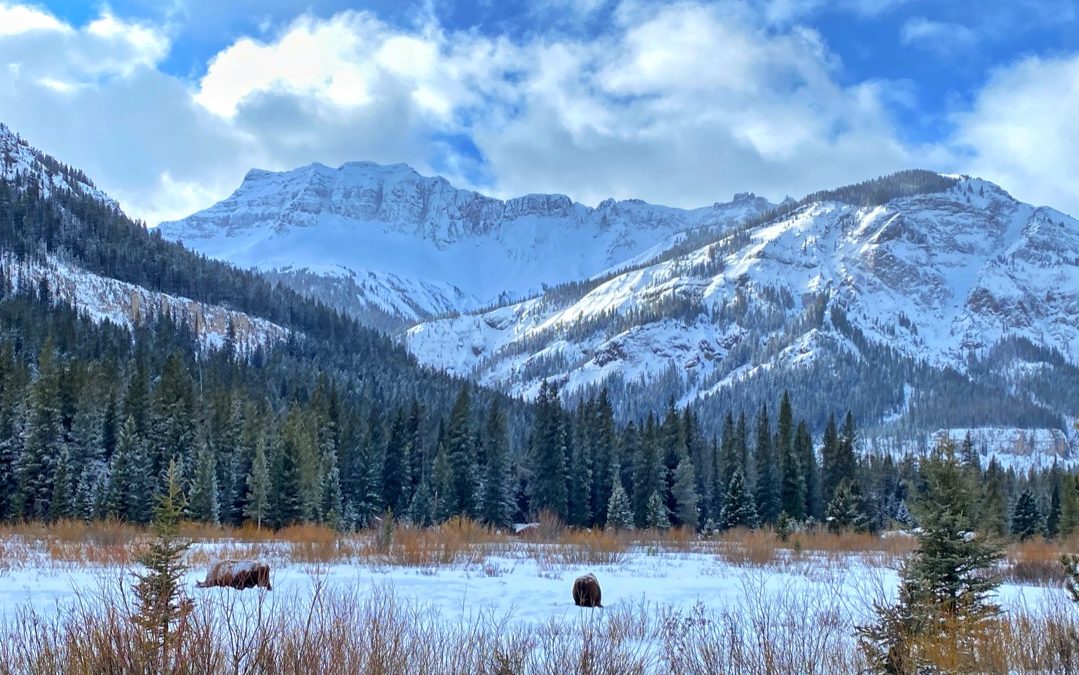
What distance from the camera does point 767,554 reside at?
25.6 metres

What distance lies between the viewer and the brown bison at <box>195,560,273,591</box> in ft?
44.6

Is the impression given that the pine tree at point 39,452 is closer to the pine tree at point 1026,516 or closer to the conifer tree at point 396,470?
the conifer tree at point 396,470

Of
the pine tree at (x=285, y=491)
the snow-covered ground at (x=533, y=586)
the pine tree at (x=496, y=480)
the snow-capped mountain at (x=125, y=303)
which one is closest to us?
the snow-covered ground at (x=533, y=586)

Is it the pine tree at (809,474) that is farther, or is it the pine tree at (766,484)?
the pine tree at (809,474)

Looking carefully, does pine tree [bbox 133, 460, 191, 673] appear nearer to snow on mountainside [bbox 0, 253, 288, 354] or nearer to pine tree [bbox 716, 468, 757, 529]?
pine tree [bbox 716, 468, 757, 529]

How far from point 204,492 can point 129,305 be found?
4955 inches

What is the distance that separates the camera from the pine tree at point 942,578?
861 cm

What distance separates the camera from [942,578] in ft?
32.5

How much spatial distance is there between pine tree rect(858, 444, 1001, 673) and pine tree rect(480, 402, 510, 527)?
158 ft

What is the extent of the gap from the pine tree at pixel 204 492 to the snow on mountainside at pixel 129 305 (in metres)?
97.4

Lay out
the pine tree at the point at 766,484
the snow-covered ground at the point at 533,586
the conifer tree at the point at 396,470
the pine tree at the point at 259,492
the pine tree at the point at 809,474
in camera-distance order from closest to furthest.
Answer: the snow-covered ground at the point at 533,586, the pine tree at the point at 259,492, the conifer tree at the point at 396,470, the pine tree at the point at 766,484, the pine tree at the point at 809,474

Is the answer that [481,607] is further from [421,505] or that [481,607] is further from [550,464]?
[550,464]

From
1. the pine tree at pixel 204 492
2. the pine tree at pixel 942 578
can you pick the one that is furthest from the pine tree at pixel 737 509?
the pine tree at pixel 942 578

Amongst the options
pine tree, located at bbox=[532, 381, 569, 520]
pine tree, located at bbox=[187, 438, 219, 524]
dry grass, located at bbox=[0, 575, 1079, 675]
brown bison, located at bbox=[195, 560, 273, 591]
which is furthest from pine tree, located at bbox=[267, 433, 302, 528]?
dry grass, located at bbox=[0, 575, 1079, 675]
